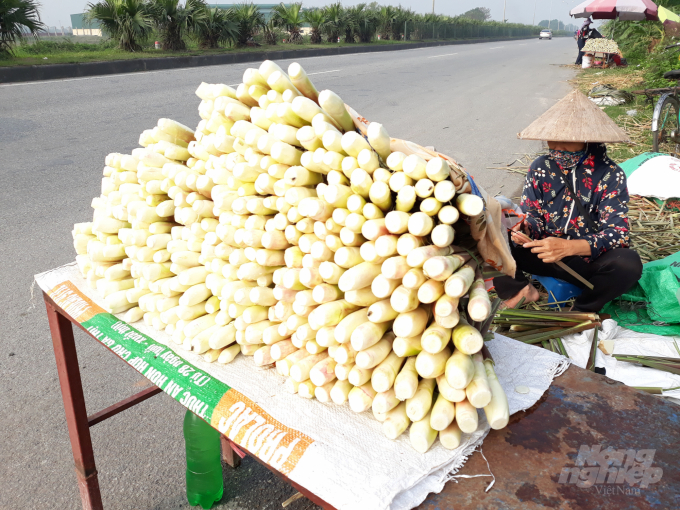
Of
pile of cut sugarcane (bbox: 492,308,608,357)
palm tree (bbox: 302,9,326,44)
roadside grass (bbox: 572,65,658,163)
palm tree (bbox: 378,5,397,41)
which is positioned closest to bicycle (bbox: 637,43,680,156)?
roadside grass (bbox: 572,65,658,163)

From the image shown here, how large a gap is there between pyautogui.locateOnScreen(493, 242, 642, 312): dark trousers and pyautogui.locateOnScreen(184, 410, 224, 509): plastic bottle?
2019 millimetres

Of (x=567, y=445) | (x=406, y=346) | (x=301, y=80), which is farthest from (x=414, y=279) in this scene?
(x=301, y=80)

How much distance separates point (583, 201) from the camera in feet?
9.39

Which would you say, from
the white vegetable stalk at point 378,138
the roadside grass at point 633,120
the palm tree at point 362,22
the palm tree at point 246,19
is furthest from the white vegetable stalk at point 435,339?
the palm tree at point 362,22

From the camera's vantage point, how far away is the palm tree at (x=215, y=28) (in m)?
15.4

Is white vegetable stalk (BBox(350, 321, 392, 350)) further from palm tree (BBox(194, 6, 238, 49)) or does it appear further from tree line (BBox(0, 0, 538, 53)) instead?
palm tree (BBox(194, 6, 238, 49))

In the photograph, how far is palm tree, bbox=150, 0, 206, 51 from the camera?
14.2 m

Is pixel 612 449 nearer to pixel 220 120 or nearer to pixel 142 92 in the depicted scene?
pixel 220 120

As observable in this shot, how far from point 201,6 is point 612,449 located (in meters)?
16.6

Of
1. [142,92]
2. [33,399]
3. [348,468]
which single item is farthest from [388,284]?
[142,92]

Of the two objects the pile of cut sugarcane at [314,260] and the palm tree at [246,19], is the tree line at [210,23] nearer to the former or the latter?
the palm tree at [246,19]

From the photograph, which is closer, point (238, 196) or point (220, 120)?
point (238, 196)

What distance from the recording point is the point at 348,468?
104cm

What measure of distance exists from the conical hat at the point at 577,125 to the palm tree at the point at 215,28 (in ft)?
48.4
